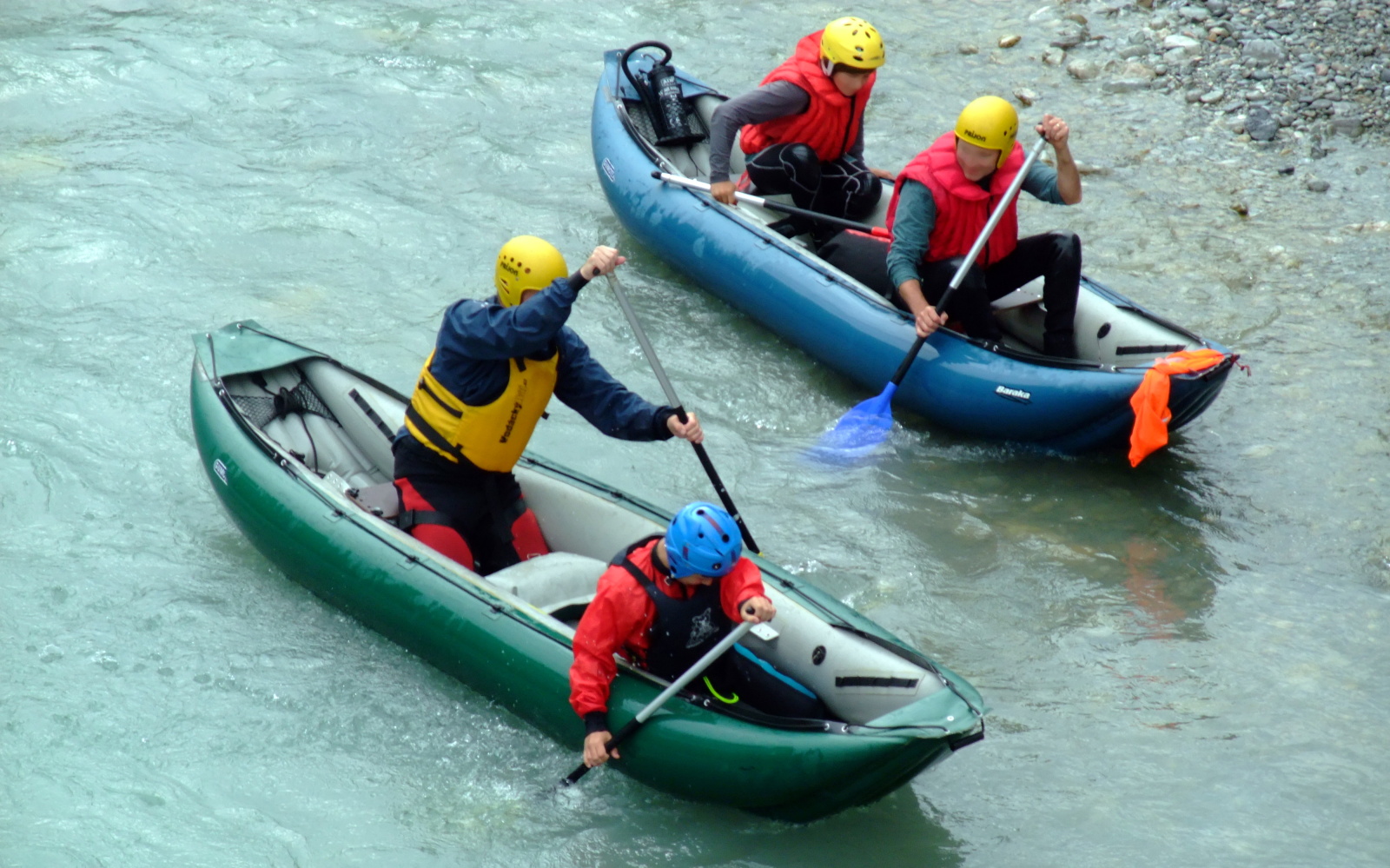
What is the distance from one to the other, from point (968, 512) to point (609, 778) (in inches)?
83.2

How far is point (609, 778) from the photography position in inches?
168

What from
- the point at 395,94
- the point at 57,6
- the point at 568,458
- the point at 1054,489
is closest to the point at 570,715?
the point at 568,458

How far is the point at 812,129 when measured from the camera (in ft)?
21.8

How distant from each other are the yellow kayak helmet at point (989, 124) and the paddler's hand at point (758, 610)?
103 inches

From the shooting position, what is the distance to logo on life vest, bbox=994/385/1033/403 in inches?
225

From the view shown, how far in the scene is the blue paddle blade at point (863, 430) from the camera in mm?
5926

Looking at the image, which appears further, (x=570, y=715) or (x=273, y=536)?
(x=273, y=536)

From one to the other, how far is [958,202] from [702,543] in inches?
103

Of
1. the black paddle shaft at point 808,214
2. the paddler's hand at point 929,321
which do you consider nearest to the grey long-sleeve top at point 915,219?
the paddler's hand at point 929,321

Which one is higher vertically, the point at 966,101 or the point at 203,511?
the point at 966,101

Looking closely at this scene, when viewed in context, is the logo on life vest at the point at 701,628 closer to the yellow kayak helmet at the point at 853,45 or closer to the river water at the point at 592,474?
the river water at the point at 592,474

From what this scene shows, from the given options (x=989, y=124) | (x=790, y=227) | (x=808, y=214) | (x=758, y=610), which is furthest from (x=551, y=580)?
(x=790, y=227)

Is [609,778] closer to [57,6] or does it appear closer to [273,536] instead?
[273,536]

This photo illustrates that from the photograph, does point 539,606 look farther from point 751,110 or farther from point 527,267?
point 751,110
